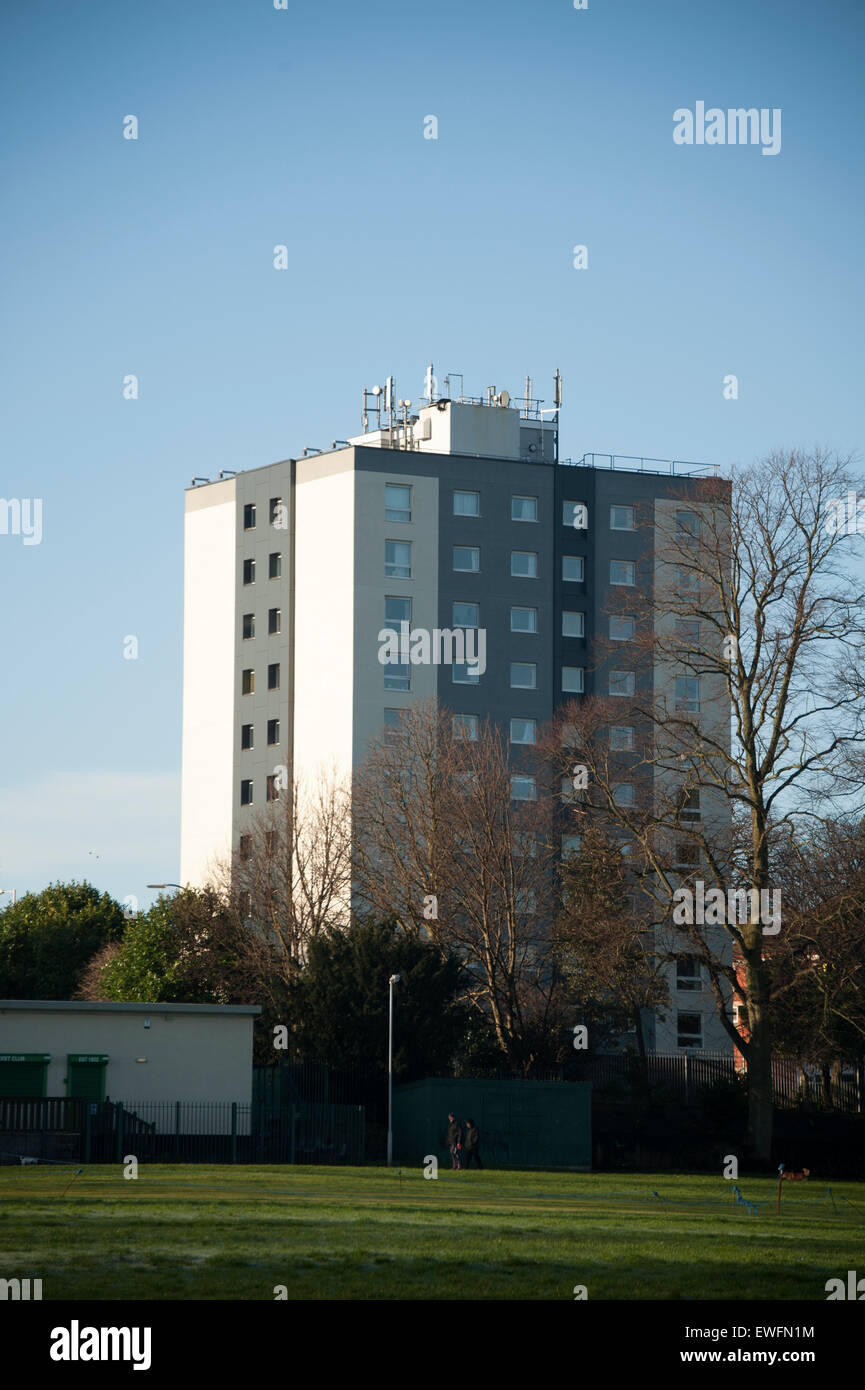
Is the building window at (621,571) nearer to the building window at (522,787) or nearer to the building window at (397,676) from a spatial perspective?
the building window at (522,787)

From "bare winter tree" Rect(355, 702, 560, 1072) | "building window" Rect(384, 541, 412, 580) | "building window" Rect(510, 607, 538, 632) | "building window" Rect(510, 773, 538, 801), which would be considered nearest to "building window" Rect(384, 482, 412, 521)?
"building window" Rect(384, 541, 412, 580)

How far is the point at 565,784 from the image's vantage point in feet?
194

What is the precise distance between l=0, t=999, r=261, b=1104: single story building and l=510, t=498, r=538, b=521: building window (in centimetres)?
4747

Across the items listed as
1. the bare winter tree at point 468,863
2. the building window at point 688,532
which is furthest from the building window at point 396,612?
the building window at point 688,532

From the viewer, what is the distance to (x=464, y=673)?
93375mm

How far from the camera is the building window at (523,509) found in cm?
9625

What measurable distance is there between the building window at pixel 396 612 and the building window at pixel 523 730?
7.60 meters

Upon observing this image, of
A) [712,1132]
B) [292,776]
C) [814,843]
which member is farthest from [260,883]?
[814,843]

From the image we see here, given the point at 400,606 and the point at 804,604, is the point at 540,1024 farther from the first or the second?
the point at 400,606

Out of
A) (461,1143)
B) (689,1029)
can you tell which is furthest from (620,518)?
(461,1143)

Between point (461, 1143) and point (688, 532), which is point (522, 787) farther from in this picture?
point (461, 1143)

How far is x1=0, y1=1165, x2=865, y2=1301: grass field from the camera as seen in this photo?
18469mm

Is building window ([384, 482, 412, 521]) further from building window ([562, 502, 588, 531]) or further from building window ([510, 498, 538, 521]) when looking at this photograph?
building window ([562, 502, 588, 531])
